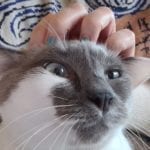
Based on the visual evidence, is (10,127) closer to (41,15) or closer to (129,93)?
(129,93)

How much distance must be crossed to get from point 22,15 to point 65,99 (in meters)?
0.44

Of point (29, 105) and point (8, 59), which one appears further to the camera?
point (8, 59)

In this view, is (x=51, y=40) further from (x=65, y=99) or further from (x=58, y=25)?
(x=65, y=99)

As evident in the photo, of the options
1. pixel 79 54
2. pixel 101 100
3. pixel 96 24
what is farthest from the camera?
pixel 96 24

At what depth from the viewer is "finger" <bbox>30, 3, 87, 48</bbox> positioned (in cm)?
76

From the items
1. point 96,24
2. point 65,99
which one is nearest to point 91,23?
point 96,24

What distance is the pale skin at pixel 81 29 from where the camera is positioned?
76 centimetres

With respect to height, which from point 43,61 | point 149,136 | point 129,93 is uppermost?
point 43,61

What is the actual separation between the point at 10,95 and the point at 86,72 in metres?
0.13

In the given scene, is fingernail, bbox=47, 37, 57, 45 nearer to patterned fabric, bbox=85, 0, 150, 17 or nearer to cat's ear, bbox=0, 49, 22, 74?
cat's ear, bbox=0, 49, 22, 74

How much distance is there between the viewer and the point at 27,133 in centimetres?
62

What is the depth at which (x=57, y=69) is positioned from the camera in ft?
2.11

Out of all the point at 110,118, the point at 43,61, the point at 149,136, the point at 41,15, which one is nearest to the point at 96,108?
the point at 110,118

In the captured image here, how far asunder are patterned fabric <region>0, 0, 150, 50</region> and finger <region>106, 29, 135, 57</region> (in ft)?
0.75
